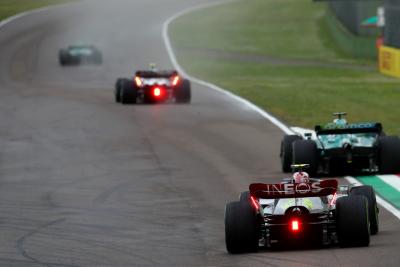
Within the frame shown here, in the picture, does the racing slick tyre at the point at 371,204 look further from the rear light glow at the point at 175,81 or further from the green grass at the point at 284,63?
the rear light glow at the point at 175,81

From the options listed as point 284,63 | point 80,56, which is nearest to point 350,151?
point 284,63

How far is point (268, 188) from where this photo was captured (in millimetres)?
17062

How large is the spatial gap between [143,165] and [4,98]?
21.1 metres

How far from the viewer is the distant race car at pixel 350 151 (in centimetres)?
2419

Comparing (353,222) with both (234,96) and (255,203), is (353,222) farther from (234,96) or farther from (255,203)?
(234,96)

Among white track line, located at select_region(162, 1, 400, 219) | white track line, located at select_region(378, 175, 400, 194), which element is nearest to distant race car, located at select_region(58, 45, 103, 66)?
white track line, located at select_region(162, 1, 400, 219)

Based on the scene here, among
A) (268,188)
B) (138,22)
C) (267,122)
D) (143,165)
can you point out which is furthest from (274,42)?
(268,188)

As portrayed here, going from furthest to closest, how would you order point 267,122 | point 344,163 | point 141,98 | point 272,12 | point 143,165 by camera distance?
point 272,12, point 141,98, point 267,122, point 143,165, point 344,163

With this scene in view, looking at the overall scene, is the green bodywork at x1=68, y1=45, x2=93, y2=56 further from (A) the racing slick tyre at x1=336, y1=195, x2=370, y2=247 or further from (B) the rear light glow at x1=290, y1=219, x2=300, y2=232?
(A) the racing slick tyre at x1=336, y1=195, x2=370, y2=247

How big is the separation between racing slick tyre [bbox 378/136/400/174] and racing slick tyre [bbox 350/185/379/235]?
6404 millimetres

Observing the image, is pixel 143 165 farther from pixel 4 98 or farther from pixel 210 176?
pixel 4 98

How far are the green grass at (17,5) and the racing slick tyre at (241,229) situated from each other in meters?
74.7

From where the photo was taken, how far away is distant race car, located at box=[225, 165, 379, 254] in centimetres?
1625

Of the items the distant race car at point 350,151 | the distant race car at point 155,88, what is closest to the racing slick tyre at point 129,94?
the distant race car at point 155,88
